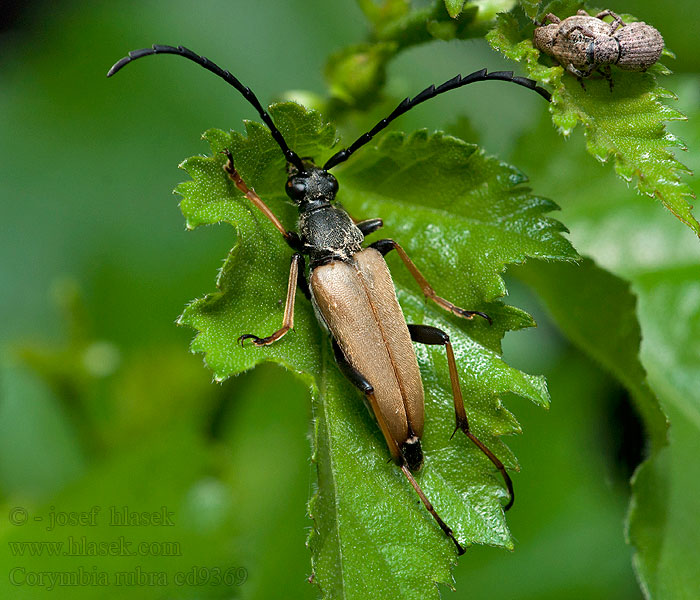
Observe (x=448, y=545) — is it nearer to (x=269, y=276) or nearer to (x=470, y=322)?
(x=470, y=322)

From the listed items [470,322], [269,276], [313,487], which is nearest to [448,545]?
[313,487]

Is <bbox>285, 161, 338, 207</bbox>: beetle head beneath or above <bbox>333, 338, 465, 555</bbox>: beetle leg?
above

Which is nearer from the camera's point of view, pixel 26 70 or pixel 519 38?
pixel 519 38

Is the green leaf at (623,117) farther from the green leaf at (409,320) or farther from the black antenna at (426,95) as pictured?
the green leaf at (409,320)

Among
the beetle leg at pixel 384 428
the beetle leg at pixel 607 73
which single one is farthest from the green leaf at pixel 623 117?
the beetle leg at pixel 384 428

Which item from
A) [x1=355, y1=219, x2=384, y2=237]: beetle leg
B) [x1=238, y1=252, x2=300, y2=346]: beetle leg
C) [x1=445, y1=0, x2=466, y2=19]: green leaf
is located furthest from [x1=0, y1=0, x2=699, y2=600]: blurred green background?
[x1=445, y1=0, x2=466, y2=19]: green leaf

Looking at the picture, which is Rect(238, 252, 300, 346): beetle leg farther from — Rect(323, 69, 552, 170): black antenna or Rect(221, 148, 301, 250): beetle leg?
Rect(323, 69, 552, 170): black antenna

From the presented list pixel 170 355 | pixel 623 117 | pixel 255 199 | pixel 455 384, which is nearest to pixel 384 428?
pixel 455 384
